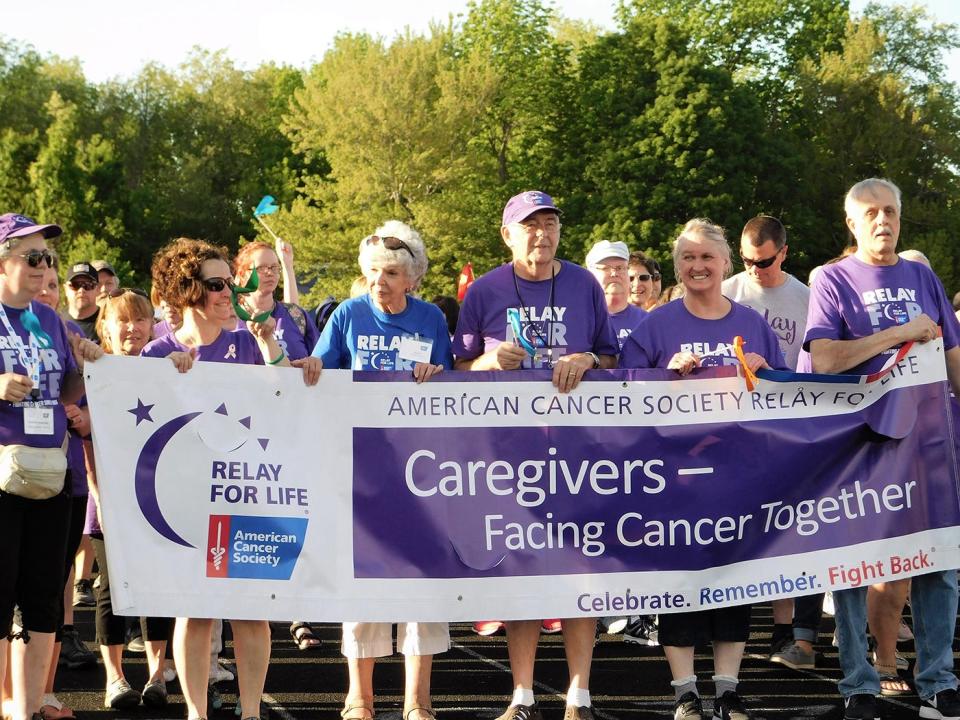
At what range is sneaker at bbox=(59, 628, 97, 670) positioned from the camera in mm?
7340

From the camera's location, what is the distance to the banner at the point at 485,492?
5.63 m

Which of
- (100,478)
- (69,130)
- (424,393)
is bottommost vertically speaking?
(100,478)

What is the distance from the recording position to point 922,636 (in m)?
6.00

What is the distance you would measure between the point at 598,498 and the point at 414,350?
1.06 m

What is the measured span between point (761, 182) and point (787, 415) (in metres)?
37.6

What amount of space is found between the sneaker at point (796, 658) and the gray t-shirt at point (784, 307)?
1.59 meters

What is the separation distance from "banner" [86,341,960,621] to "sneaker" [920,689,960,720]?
0.54 metres

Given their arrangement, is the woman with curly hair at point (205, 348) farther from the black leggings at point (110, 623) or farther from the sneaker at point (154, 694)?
the sneaker at point (154, 694)

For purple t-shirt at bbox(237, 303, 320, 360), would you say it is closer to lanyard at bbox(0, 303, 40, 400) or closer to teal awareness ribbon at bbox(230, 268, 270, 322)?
teal awareness ribbon at bbox(230, 268, 270, 322)

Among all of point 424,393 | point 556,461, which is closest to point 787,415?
point 556,461

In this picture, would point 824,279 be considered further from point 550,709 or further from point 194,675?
point 194,675

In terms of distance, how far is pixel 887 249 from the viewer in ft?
19.7

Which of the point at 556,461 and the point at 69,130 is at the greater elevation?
the point at 69,130

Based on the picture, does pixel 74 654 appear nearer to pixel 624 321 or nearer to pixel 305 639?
pixel 305 639
